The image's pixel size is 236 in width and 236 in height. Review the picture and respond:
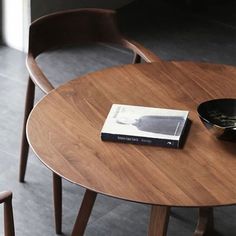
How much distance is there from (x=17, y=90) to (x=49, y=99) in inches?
56.3

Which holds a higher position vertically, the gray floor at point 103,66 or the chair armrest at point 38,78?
the chair armrest at point 38,78

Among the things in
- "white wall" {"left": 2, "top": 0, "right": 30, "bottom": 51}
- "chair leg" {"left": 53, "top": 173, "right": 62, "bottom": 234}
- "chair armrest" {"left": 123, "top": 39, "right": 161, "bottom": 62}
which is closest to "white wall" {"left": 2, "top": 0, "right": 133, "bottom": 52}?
"white wall" {"left": 2, "top": 0, "right": 30, "bottom": 51}

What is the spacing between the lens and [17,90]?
3330mm

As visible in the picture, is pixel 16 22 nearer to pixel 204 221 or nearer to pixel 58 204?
pixel 58 204

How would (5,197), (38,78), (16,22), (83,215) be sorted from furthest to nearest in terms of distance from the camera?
(16,22)
(38,78)
(83,215)
(5,197)

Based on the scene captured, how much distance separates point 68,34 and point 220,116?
87cm

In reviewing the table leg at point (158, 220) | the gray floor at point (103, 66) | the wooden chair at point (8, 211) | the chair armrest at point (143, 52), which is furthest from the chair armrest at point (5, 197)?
the chair armrest at point (143, 52)

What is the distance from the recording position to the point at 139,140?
171 centimetres

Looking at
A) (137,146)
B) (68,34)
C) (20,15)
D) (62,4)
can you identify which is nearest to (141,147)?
(137,146)

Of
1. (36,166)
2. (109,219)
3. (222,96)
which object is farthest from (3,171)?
(222,96)

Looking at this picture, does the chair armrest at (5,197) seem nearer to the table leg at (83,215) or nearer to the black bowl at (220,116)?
the table leg at (83,215)

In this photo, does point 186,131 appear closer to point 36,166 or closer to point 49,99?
point 49,99

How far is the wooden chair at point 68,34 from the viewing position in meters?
2.37

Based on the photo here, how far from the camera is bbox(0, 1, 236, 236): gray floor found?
2434 mm
